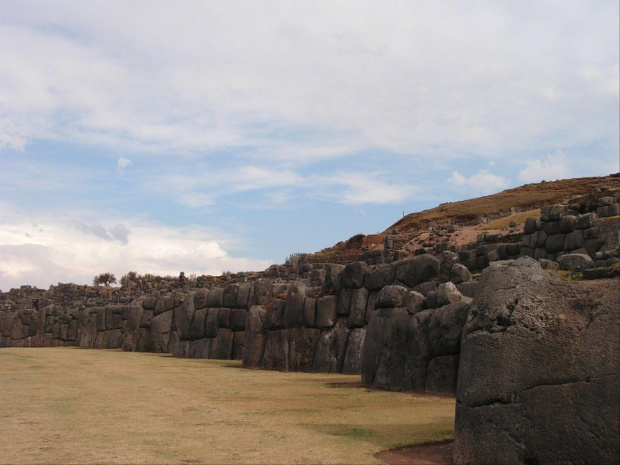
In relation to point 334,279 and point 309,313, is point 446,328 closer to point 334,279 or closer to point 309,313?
point 334,279

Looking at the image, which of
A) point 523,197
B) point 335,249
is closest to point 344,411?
point 335,249

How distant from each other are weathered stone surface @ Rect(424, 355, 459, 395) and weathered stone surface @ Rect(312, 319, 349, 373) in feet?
20.3

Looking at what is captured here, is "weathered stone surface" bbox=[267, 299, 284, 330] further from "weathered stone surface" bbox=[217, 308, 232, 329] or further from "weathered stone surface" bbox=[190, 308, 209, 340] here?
"weathered stone surface" bbox=[190, 308, 209, 340]

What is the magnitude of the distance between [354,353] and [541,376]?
39.5 ft

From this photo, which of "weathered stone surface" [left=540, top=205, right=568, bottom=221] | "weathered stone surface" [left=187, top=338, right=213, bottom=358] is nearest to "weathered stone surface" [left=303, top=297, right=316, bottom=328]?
"weathered stone surface" [left=187, top=338, right=213, bottom=358]

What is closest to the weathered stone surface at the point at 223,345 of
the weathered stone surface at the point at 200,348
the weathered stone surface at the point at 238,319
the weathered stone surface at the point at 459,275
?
the weathered stone surface at the point at 200,348

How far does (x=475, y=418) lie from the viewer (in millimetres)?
6695

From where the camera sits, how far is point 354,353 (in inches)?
715

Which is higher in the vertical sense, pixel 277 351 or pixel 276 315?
pixel 276 315

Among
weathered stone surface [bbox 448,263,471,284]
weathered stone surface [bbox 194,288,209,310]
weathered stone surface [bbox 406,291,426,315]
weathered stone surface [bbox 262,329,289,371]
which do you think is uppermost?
weathered stone surface [bbox 448,263,471,284]

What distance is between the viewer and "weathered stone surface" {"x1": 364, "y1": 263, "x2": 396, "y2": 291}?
18.2 m

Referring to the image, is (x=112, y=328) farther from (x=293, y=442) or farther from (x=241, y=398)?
(x=293, y=442)

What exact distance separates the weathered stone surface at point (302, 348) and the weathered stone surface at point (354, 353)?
53.5 inches

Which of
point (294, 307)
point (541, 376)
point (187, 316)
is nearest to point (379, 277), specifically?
point (294, 307)
